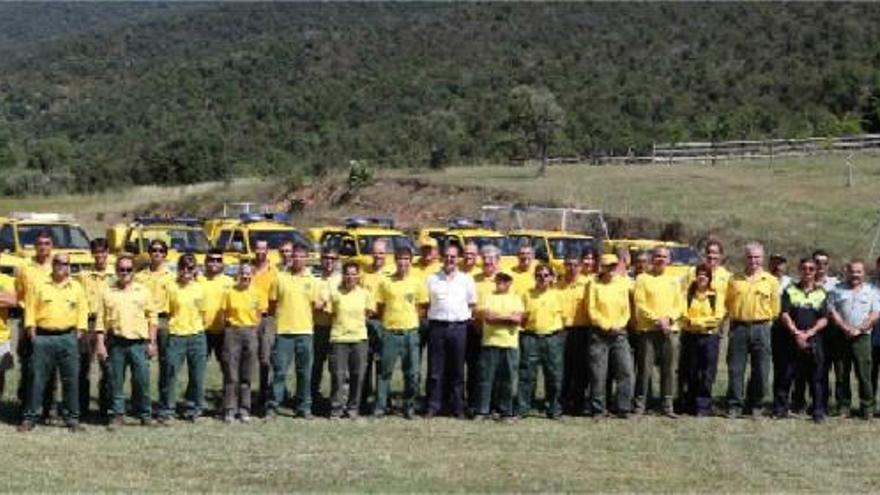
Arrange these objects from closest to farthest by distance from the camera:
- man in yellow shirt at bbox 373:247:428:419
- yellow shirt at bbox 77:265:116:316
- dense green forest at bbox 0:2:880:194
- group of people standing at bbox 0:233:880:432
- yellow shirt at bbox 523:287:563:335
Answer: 1. group of people standing at bbox 0:233:880:432
2. yellow shirt at bbox 77:265:116:316
3. man in yellow shirt at bbox 373:247:428:419
4. yellow shirt at bbox 523:287:563:335
5. dense green forest at bbox 0:2:880:194

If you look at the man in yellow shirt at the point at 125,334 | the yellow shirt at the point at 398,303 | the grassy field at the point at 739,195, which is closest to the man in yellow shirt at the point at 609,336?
the yellow shirt at the point at 398,303

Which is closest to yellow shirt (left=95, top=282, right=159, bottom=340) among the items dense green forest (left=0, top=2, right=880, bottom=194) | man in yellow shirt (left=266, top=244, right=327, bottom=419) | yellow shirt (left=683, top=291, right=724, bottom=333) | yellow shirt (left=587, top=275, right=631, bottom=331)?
man in yellow shirt (left=266, top=244, right=327, bottom=419)

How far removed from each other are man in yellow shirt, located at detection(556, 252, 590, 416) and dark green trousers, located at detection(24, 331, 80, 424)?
496 cm

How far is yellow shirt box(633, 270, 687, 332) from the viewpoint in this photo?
14398mm

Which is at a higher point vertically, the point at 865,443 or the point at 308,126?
the point at 308,126

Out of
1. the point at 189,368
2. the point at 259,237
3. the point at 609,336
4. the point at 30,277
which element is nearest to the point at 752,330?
the point at 609,336

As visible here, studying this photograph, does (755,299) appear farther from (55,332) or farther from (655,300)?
(55,332)

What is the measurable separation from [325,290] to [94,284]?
7.50 feet

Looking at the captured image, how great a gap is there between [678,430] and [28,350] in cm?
630

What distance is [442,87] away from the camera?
4050 inches

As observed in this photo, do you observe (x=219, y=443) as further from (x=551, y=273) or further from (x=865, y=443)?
(x=865, y=443)

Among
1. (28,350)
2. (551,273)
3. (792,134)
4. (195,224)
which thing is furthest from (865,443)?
(792,134)

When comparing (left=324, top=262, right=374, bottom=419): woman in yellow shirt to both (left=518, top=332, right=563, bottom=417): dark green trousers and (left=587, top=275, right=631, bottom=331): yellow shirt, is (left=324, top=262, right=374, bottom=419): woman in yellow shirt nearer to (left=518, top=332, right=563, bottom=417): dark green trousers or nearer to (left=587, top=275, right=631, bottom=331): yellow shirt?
(left=518, top=332, right=563, bottom=417): dark green trousers

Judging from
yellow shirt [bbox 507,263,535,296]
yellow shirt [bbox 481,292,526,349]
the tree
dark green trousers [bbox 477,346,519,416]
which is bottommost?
dark green trousers [bbox 477,346,519,416]
